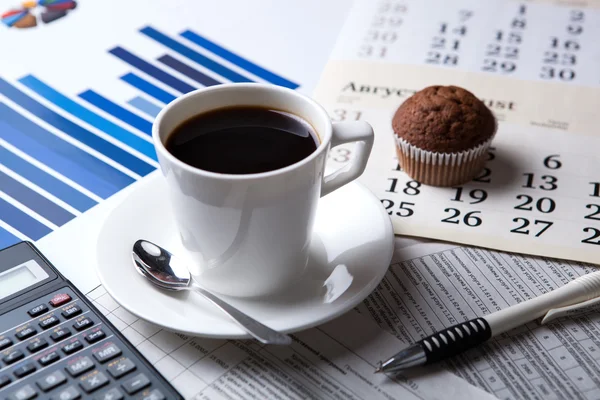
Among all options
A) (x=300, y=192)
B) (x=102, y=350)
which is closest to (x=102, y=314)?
(x=102, y=350)

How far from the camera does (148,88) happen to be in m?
1.04

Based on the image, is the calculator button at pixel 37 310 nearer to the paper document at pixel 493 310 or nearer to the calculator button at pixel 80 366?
the calculator button at pixel 80 366

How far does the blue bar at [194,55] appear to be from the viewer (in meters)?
1.07

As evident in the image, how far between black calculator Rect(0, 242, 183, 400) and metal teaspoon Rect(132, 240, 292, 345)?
2.5 inches

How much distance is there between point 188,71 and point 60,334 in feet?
1.88

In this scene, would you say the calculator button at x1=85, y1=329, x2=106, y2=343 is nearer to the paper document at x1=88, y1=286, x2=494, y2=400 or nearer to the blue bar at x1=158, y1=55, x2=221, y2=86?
the paper document at x1=88, y1=286, x2=494, y2=400

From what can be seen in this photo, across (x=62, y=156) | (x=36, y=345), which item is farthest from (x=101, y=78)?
(x=36, y=345)

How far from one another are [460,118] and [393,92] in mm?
194

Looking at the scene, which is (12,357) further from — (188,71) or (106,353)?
(188,71)

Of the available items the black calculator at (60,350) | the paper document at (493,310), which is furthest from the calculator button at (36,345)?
the paper document at (493,310)

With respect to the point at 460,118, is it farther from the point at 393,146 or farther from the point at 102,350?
the point at 102,350

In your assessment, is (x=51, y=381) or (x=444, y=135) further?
(x=444, y=135)

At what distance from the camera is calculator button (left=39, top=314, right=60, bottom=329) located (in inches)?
24.7

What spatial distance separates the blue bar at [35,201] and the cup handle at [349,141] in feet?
1.14
